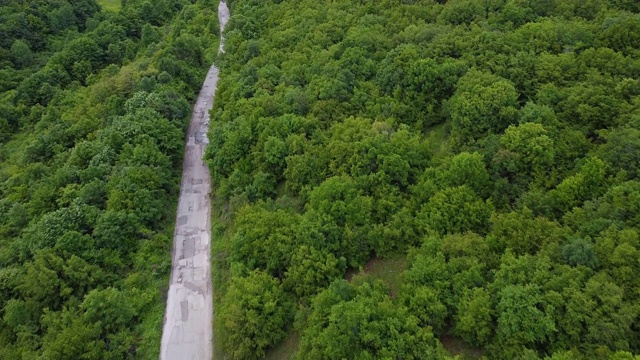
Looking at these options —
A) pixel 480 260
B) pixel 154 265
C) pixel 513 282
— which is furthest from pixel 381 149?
pixel 154 265

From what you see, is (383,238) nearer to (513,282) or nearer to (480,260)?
(480,260)

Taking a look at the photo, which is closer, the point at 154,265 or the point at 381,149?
the point at 381,149

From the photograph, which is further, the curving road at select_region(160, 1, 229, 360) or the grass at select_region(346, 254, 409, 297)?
the curving road at select_region(160, 1, 229, 360)

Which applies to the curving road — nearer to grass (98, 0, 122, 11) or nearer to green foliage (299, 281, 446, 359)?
green foliage (299, 281, 446, 359)

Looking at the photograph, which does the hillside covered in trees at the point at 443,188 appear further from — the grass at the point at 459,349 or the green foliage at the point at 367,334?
the grass at the point at 459,349

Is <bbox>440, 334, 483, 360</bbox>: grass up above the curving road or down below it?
above

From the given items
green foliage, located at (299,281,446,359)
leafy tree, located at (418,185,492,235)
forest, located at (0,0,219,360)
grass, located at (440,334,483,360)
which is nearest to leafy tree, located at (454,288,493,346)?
grass, located at (440,334,483,360)

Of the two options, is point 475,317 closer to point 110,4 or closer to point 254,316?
point 254,316
